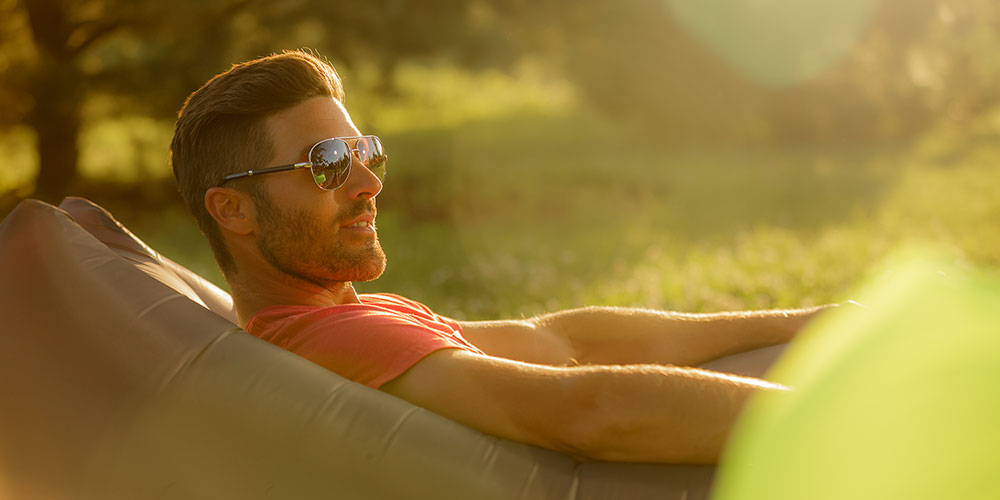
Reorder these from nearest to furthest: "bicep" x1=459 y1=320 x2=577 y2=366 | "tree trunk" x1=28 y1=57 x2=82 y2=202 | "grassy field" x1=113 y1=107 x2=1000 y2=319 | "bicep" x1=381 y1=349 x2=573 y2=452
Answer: "bicep" x1=381 y1=349 x2=573 y2=452 < "bicep" x1=459 y1=320 x2=577 y2=366 < "grassy field" x1=113 y1=107 x2=1000 y2=319 < "tree trunk" x1=28 y1=57 x2=82 y2=202

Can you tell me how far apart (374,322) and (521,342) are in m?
1.14

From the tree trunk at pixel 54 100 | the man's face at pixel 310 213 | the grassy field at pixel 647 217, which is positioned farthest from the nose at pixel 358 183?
the tree trunk at pixel 54 100

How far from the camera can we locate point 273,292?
2.87 meters

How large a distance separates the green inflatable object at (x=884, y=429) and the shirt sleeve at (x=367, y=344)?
81cm

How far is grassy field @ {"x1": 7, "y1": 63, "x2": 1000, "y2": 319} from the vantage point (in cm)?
743

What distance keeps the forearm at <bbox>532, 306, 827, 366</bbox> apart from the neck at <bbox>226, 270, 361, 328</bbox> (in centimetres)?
104

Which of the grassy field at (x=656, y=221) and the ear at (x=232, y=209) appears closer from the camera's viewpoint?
the ear at (x=232, y=209)

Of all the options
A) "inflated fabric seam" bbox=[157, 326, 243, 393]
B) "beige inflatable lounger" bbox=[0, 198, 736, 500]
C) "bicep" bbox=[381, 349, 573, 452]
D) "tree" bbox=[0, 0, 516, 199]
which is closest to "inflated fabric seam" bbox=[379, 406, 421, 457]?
"beige inflatable lounger" bbox=[0, 198, 736, 500]

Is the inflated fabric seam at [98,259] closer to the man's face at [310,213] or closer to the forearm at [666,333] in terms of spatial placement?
the man's face at [310,213]

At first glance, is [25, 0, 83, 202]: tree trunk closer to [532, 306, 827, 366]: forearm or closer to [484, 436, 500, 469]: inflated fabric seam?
[532, 306, 827, 366]: forearm

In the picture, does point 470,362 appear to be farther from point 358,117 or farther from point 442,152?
point 442,152

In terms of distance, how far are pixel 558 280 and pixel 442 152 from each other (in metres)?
10.2

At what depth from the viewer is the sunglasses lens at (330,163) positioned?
2.75 meters

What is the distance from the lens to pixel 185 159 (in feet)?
9.50
